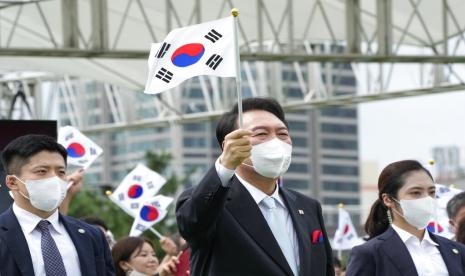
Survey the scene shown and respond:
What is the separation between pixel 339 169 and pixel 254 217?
468 feet

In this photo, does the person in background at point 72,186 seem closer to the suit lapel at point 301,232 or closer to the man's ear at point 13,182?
A: the man's ear at point 13,182

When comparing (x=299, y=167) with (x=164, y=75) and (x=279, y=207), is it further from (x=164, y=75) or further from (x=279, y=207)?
(x=164, y=75)

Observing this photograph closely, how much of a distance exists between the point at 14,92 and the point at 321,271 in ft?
85.3

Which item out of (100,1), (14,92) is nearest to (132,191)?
(100,1)

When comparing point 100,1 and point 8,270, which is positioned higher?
point 100,1

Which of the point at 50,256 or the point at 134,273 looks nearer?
the point at 50,256

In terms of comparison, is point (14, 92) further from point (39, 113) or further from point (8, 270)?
point (8, 270)

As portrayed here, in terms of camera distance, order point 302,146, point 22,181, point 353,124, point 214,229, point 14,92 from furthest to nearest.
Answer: point 353,124 → point 302,146 → point 14,92 → point 22,181 → point 214,229

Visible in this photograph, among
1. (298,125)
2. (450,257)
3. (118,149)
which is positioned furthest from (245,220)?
(298,125)

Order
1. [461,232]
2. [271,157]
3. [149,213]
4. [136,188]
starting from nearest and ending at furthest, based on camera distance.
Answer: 1. [271,157]
2. [461,232]
3. [149,213]
4. [136,188]

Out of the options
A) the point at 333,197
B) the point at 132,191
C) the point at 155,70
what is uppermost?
the point at 155,70

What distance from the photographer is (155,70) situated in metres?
7.15

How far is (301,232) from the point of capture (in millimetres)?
7082

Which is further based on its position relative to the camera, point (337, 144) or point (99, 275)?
point (337, 144)
